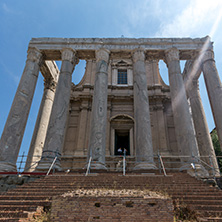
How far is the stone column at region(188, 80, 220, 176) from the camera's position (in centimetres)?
1738

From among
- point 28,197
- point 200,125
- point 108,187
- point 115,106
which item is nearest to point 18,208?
point 28,197

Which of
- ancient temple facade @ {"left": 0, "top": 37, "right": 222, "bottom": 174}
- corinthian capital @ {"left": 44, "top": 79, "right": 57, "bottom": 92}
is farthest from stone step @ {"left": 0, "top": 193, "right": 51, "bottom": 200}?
corinthian capital @ {"left": 44, "top": 79, "right": 57, "bottom": 92}

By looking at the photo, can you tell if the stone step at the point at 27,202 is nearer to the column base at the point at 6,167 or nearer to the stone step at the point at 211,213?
the stone step at the point at 211,213

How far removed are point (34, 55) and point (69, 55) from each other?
308 centimetres

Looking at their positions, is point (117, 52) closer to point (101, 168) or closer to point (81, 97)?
point (81, 97)

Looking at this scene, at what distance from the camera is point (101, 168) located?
12703mm

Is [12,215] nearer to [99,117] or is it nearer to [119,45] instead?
[99,117]

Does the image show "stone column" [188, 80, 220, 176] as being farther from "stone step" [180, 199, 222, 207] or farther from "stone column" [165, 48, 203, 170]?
"stone step" [180, 199, 222, 207]

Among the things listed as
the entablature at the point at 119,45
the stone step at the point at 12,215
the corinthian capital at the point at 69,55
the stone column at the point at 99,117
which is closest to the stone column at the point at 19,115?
the entablature at the point at 119,45

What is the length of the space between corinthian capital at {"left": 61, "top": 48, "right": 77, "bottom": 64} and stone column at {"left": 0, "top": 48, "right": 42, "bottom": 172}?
2.28 m

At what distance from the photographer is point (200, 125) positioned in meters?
18.7

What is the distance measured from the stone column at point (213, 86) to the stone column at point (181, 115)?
82.9 inches

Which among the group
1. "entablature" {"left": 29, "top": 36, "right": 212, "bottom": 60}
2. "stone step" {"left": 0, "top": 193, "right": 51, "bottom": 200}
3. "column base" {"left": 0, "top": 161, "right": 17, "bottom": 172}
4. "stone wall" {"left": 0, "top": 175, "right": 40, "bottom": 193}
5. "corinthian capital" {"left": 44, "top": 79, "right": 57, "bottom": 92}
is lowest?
"stone step" {"left": 0, "top": 193, "right": 51, "bottom": 200}

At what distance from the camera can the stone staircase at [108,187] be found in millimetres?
5773
